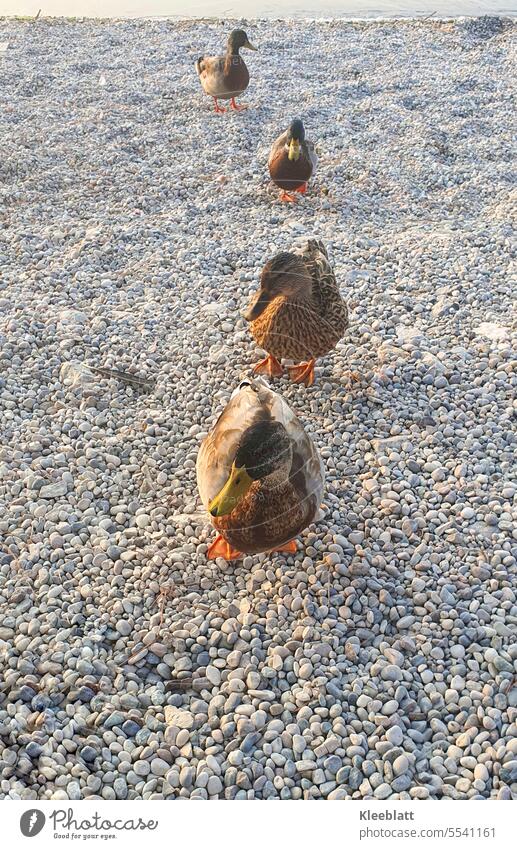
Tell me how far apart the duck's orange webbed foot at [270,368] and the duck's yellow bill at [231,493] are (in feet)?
4.77

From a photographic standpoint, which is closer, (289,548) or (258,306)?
(289,548)

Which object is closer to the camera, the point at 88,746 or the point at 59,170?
the point at 88,746

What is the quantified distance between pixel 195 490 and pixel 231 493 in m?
0.77

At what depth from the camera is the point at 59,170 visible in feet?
20.6

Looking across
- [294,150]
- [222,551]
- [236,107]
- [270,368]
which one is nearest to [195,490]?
[222,551]

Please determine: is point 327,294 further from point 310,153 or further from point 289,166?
point 310,153

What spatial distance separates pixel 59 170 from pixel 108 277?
2116 millimetres

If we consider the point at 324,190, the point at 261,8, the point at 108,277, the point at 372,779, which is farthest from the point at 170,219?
the point at 261,8

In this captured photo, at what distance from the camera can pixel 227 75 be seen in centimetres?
719

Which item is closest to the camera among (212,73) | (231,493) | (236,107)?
(231,493)

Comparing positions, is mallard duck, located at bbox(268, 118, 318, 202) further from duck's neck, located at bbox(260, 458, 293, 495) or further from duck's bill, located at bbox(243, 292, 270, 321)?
duck's neck, located at bbox(260, 458, 293, 495)

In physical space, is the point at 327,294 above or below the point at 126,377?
above

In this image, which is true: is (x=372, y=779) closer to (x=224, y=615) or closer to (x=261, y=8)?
(x=224, y=615)

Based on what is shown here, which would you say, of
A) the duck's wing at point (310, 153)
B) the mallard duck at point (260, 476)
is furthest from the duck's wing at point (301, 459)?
the duck's wing at point (310, 153)
